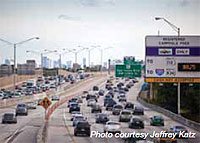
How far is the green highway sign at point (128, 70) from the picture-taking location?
169 feet

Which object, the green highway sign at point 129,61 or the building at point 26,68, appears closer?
the green highway sign at point 129,61

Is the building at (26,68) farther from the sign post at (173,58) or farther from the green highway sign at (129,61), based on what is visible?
the sign post at (173,58)

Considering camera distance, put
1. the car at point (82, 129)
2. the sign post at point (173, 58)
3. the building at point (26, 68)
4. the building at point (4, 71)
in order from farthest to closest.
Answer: the building at point (26, 68)
the building at point (4, 71)
the sign post at point (173, 58)
the car at point (82, 129)

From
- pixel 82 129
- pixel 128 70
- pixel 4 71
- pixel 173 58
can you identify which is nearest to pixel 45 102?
pixel 82 129

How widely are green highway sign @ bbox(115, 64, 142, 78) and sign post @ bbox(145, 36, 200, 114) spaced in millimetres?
9184

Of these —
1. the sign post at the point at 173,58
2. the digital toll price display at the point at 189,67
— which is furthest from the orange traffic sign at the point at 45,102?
the digital toll price display at the point at 189,67

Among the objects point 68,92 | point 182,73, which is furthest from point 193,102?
point 68,92

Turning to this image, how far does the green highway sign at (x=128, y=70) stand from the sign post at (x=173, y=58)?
9.18 meters

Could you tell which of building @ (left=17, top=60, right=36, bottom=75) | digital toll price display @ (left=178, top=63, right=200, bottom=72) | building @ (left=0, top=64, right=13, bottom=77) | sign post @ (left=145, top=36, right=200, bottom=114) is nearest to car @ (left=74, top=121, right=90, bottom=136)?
sign post @ (left=145, top=36, right=200, bottom=114)

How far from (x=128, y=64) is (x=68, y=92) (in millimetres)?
66271

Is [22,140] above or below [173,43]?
below

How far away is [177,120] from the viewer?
52406mm

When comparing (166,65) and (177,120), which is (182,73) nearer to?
(166,65)

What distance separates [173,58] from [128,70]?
34.8ft
